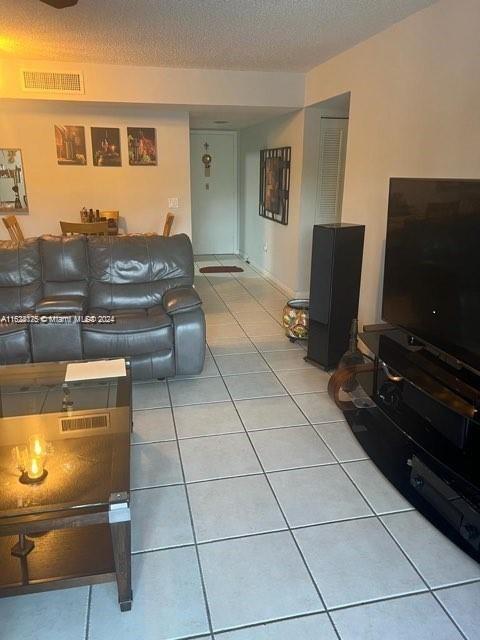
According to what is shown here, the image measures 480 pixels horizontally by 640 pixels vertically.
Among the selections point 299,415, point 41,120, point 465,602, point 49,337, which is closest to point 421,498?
point 465,602

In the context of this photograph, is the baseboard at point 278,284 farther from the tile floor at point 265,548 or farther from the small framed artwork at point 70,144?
the small framed artwork at point 70,144

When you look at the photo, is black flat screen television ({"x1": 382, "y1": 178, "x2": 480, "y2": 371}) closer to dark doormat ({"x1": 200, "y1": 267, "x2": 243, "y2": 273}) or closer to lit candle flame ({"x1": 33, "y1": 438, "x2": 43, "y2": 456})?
lit candle flame ({"x1": 33, "y1": 438, "x2": 43, "y2": 456})

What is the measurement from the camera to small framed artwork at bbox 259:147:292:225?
555cm

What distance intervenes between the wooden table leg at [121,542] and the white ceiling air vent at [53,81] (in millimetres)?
4189

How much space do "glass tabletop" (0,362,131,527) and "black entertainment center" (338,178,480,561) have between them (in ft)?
4.39

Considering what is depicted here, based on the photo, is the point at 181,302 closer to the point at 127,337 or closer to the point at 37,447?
the point at 127,337

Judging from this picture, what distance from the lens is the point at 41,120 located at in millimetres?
4992

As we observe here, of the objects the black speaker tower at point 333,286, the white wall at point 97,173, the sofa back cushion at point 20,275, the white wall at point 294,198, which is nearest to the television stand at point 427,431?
the black speaker tower at point 333,286

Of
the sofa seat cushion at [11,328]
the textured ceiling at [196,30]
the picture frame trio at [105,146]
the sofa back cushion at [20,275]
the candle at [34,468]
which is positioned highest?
the textured ceiling at [196,30]

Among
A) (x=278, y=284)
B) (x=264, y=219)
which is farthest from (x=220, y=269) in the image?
(x=278, y=284)

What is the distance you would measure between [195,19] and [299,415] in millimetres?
2680

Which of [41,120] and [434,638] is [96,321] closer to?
[434,638]

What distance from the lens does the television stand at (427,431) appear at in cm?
191

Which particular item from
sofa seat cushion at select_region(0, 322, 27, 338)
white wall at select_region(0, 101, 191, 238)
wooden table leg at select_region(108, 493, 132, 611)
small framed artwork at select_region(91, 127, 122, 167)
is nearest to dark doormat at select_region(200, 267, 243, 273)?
white wall at select_region(0, 101, 191, 238)
